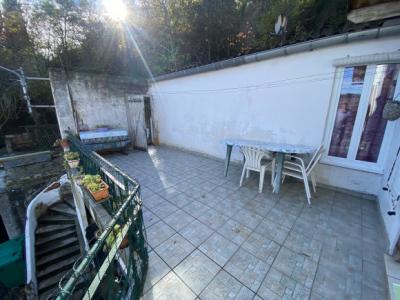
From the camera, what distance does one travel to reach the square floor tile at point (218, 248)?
1828 millimetres

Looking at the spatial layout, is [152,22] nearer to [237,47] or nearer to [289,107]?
[237,47]

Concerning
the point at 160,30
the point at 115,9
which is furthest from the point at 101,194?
the point at 115,9

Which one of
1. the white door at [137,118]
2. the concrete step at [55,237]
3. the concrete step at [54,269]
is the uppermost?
the white door at [137,118]

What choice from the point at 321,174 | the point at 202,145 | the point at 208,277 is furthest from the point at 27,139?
the point at 321,174

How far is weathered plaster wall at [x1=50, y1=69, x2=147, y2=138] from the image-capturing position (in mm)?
5258

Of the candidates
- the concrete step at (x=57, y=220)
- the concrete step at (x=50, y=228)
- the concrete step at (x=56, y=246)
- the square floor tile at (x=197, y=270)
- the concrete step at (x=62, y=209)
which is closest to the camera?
the square floor tile at (x=197, y=270)

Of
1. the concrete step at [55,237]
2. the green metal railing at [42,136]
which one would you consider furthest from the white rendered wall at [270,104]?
the green metal railing at [42,136]

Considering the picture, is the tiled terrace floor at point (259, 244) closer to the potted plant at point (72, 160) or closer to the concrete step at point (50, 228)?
the potted plant at point (72, 160)

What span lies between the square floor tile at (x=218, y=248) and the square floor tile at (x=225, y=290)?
16cm

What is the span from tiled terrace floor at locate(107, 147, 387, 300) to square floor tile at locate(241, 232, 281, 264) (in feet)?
0.03

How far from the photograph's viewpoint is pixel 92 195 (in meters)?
2.22

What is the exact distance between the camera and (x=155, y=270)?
1698 millimetres

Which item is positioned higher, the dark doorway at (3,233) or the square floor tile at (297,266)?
the square floor tile at (297,266)

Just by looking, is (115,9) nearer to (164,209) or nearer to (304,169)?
(164,209)
